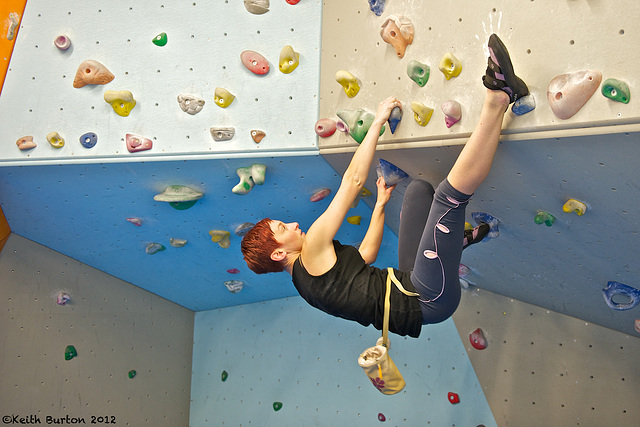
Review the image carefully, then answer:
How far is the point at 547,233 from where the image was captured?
196 cm

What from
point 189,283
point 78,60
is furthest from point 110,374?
point 78,60

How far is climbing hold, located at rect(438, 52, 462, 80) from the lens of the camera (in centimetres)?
166

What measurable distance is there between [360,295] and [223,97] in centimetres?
92

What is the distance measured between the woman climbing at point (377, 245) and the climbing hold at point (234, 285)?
4.21ft

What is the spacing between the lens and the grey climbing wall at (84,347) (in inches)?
107

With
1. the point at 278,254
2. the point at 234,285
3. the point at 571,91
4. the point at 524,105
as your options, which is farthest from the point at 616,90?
the point at 234,285

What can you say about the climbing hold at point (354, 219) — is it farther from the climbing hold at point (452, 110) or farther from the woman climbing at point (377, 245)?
the climbing hold at point (452, 110)

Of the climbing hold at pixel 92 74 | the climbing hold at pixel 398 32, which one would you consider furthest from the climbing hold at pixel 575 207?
the climbing hold at pixel 92 74

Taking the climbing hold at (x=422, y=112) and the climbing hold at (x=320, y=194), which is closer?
the climbing hold at (x=422, y=112)

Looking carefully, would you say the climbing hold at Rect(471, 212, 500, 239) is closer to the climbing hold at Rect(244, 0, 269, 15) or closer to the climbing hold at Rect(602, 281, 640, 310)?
the climbing hold at Rect(602, 281, 640, 310)

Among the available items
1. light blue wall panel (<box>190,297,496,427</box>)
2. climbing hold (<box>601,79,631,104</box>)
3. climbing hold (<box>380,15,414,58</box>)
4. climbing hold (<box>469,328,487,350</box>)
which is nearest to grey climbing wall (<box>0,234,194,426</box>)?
light blue wall panel (<box>190,297,496,427</box>)

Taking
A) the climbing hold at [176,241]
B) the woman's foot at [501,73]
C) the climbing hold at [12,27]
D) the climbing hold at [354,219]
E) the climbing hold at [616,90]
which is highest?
the climbing hold at [12,27]

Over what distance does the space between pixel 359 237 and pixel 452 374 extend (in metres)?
0.80

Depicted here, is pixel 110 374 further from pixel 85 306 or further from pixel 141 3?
pixel 141 3
